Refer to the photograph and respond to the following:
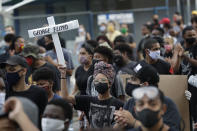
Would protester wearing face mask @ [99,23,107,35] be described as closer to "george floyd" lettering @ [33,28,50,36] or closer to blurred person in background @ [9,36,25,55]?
blurred person in background @ [9,36,25,55]

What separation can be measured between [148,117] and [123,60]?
4.73 m

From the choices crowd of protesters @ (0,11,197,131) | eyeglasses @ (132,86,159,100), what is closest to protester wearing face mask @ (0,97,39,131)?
crowd of protesters @ (0,11,197,131)

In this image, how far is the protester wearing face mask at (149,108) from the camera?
14.0 feet

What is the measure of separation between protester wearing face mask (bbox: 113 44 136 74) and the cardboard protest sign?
122 cm

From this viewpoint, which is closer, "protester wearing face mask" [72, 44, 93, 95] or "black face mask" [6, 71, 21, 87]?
"black face mask" [6, 71, 21, 87]

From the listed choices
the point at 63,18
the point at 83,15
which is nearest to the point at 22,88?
the point at 63,18

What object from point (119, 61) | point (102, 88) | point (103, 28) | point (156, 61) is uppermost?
point (102, 88)

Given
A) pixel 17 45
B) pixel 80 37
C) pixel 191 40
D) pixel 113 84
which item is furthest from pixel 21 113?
pixel 80 37

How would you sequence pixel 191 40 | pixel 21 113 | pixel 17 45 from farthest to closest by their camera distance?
pixel 17 45
pixel 191 40
pixel 21 113

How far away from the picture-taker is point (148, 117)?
4.26 metres

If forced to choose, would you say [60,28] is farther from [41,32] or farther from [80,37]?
[80,37]

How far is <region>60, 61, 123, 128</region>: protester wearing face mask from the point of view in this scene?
5984 millimetres

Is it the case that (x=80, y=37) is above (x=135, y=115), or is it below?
below

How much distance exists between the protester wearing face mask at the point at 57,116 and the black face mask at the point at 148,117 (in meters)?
0.77
